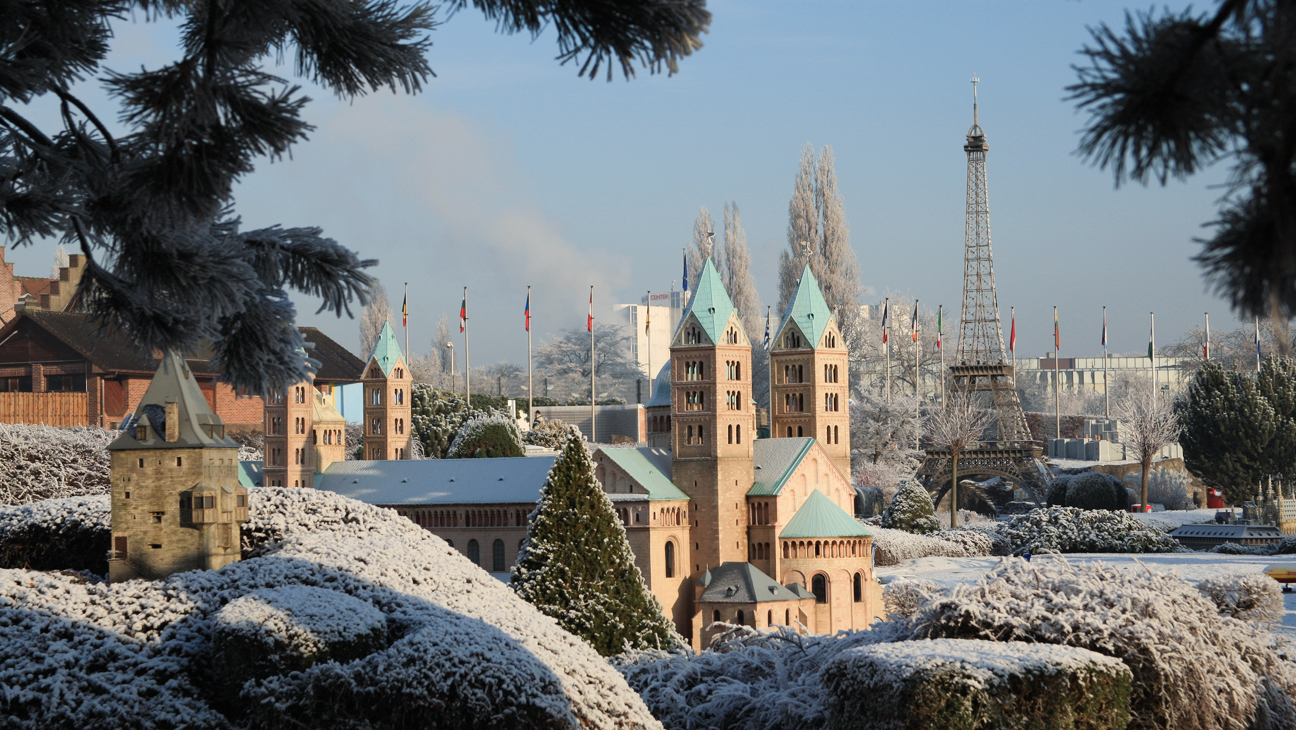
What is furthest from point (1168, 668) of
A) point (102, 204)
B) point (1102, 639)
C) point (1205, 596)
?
point (102, 204)

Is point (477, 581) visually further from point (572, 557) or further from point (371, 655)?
point (572, 557)

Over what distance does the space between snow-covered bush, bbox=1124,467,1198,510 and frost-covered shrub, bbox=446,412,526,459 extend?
38.0 m

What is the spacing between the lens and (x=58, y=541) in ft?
70.8

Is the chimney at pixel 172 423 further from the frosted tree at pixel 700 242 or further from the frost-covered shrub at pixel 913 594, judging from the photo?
the frosted tree at pixel 700 242

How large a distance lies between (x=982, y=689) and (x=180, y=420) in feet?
44.6

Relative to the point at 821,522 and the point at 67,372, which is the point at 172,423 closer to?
the point at 821,522

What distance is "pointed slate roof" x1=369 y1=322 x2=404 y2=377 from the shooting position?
5553cm

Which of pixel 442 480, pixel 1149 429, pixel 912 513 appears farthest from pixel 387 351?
pixel 1149 429

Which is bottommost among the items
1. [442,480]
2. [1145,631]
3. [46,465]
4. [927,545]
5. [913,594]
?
[927,545]

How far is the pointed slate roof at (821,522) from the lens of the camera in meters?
44.8

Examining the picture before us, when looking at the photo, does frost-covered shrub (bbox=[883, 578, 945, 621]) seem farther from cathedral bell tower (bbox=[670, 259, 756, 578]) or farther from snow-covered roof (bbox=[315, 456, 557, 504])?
snow-covered roof (bbox=[315, 456, 557, 504])

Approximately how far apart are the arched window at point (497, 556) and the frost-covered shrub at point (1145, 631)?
105 feet

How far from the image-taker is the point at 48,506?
74.4ft

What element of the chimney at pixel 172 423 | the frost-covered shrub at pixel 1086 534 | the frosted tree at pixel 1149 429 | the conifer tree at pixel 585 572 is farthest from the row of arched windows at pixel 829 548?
the frosted tree at pixel 1149 429
